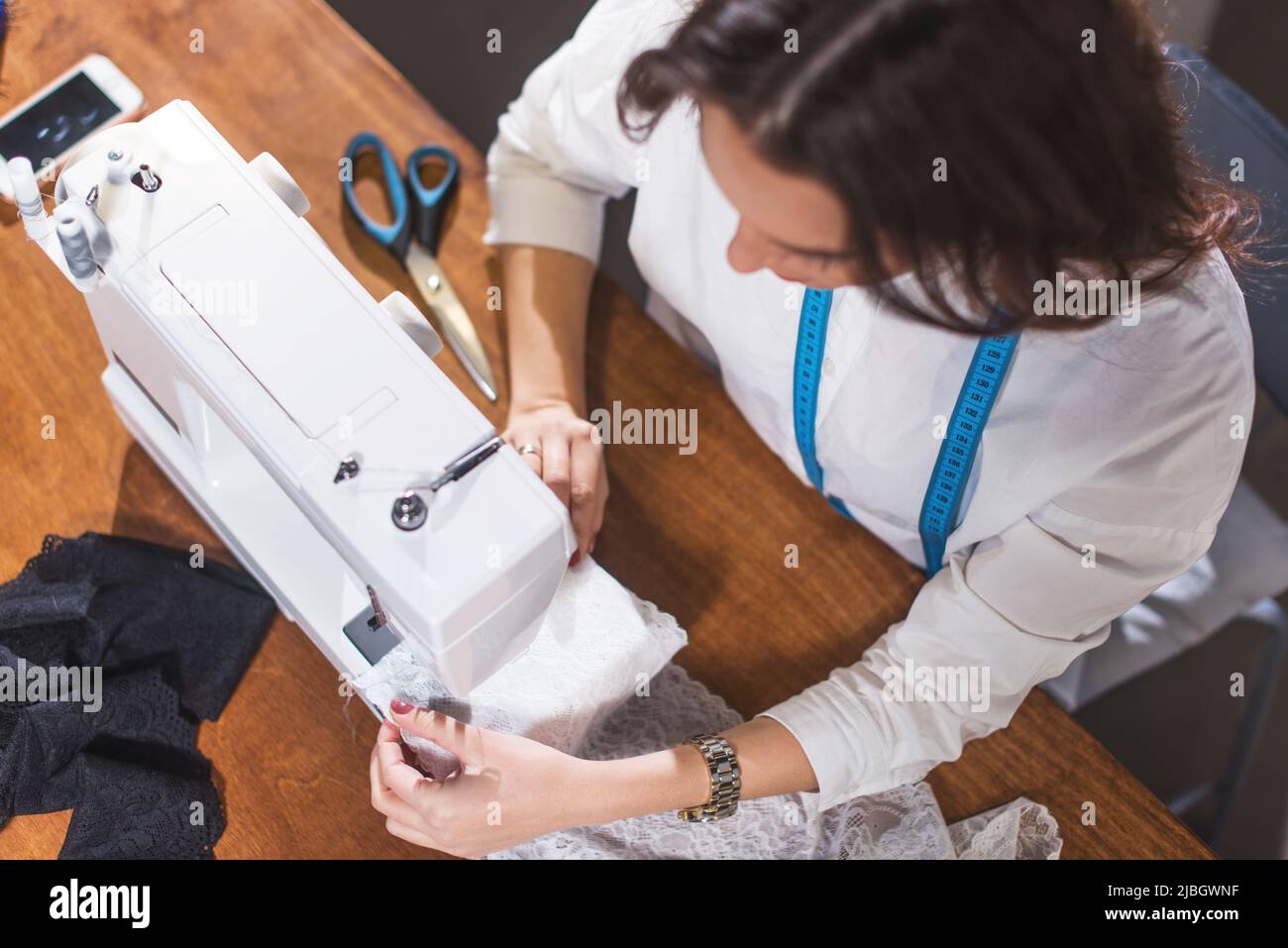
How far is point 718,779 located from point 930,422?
40 cm

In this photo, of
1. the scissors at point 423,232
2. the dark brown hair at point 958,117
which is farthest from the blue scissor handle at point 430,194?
the dark brown hair at point 958,117

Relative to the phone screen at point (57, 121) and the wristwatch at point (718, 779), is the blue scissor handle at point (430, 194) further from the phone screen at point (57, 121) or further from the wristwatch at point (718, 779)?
the wristwatch at point (718, 779)

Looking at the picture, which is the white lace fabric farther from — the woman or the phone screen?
the phone screen

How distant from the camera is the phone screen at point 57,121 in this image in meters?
1.29

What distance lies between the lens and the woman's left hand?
103cm

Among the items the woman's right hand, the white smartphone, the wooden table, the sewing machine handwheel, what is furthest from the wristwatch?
the white smartphone

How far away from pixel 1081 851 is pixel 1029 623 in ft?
0.87

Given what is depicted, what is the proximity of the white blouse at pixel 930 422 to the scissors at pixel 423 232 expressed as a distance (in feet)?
0.24

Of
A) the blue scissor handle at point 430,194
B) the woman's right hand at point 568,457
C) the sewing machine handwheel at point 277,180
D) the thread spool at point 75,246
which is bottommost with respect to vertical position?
the woman's right hand at point 568,457
